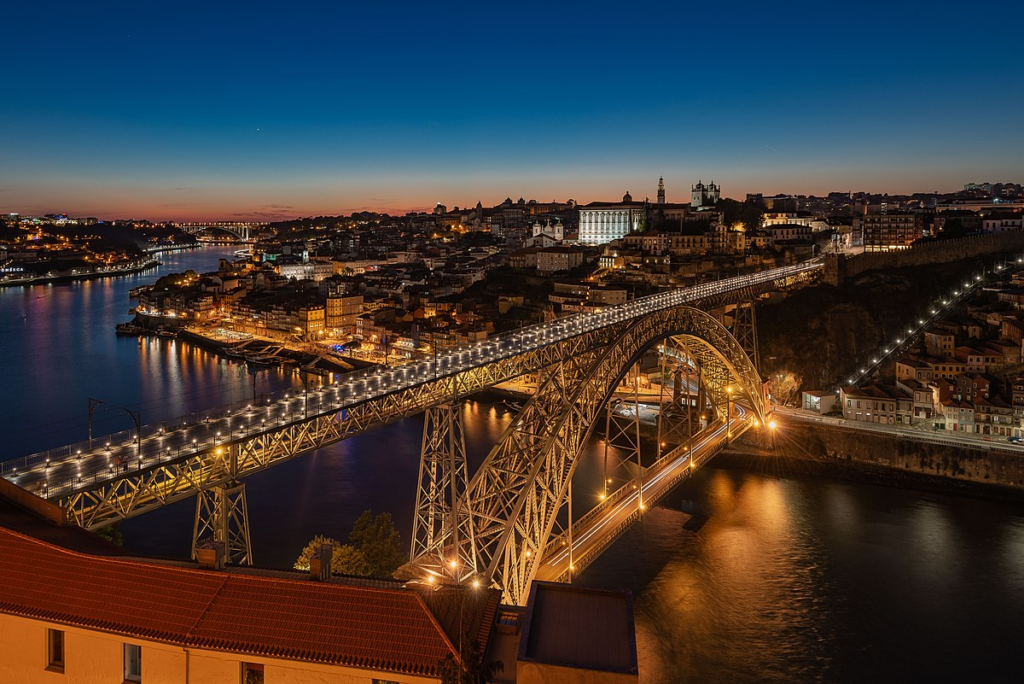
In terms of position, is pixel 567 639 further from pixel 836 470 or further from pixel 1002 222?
pixel 1002 222

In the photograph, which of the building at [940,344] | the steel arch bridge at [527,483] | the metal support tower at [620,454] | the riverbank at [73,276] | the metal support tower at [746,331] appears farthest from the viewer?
the riverbank at [73,276]

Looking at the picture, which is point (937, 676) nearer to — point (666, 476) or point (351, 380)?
point (666, 476)

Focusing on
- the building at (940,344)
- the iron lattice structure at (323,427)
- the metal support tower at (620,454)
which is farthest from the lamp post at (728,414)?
the building at (940,344)

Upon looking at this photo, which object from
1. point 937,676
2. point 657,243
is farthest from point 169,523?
point 657,243

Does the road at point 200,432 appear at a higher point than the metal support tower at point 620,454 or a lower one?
higher

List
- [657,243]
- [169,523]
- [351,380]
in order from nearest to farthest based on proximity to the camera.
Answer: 1. [351,380]
2. [169,523]
3. [657,243]

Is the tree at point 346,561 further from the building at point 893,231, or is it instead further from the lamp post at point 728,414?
the building at point 893,231

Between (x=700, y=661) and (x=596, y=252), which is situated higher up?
(x=596, y=252)
